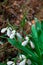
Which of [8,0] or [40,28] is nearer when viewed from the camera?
[40,28]

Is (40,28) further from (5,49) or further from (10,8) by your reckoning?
(10,8)

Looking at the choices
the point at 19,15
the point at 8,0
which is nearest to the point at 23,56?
the point at 19,15

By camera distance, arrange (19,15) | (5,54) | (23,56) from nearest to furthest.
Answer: (23,56) < (5,54) < (19,15)

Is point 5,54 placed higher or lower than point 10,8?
lower

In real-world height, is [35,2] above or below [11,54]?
above

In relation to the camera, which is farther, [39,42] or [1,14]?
[1,14]

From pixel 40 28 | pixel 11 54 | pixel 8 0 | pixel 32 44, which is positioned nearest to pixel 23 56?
pixel 32 44

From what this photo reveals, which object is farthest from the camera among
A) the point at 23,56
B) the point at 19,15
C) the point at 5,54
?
the point at 19,15

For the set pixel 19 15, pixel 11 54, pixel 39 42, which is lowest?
pixel 11 54

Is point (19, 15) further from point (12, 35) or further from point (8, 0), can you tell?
point (12, 35)
